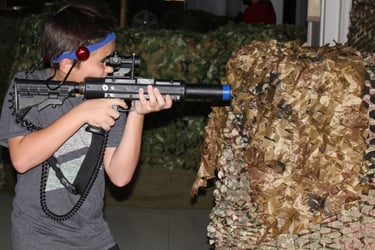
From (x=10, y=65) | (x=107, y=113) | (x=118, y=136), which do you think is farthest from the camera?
(x=10, y=65)

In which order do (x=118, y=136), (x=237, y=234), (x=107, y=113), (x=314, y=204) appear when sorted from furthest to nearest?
1. (x=237, y=234)
2. (x=314, y=204)
3. (x=118, y=136)
4. (x=107, y=113)

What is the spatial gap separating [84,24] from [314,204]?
1.31 meters

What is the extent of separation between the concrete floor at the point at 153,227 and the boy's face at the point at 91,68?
135 inches

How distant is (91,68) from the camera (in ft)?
9.61

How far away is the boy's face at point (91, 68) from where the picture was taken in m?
2.92

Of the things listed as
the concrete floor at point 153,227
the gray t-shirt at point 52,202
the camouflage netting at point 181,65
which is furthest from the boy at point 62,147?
the camouflage netting at point 181,65

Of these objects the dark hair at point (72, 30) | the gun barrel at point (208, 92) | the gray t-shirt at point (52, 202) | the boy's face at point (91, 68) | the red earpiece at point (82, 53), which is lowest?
the gray t-shirt at point (52, 202)

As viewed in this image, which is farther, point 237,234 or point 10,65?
point 10,65

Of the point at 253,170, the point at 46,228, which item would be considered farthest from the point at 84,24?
the point at 253,170

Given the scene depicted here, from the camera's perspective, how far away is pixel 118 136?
10.2ft

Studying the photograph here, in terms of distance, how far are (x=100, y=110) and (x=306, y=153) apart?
1.07 meters

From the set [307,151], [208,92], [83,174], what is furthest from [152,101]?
[307,151]

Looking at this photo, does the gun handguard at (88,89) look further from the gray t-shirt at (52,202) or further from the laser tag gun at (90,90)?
the gray t-shirt at (52,202)

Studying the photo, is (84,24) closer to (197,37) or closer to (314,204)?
(314,204)
